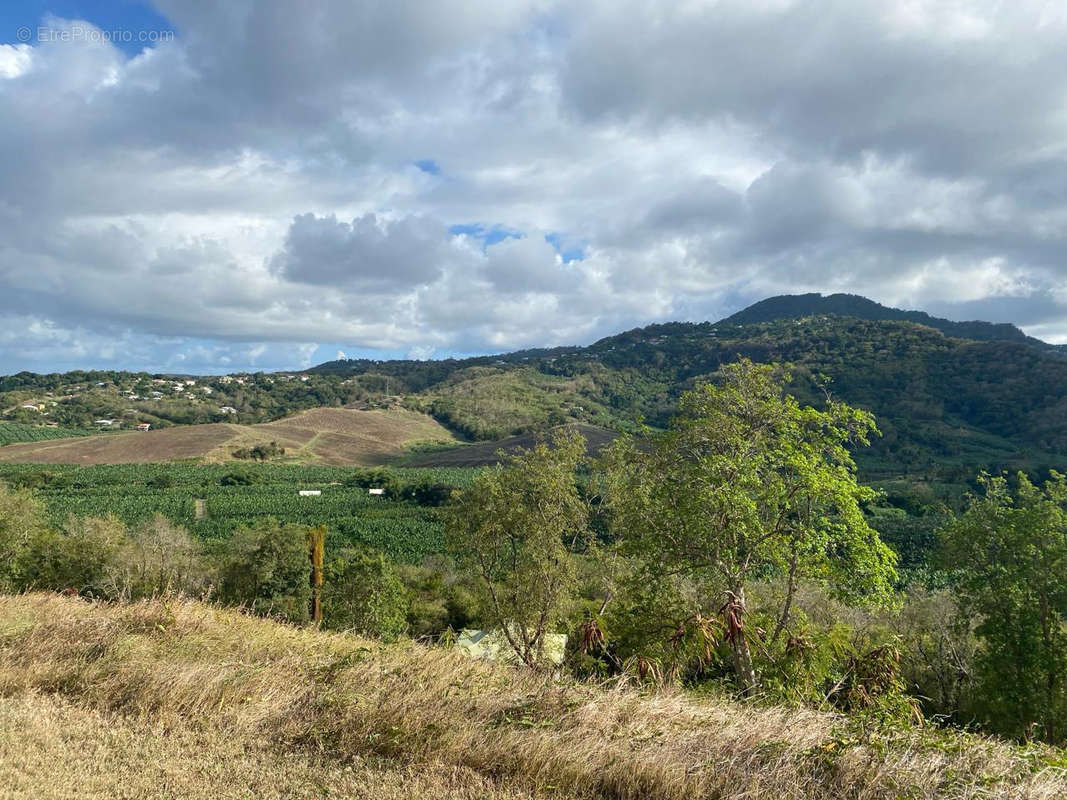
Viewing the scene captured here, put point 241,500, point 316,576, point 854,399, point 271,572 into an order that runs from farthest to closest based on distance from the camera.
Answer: point 854,399, point 241,500, point 271,572, point 316,576

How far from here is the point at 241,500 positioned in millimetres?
77250

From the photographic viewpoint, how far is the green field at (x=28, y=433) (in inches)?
4754

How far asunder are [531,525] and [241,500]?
7068cm

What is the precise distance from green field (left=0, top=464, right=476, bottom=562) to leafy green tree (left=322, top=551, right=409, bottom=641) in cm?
2339

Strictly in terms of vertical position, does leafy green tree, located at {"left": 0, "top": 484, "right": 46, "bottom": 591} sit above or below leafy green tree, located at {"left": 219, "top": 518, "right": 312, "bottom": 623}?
above

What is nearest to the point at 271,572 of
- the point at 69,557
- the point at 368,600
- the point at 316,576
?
the point at 316,576

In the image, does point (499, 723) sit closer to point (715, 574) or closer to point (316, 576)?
point (715, 574)

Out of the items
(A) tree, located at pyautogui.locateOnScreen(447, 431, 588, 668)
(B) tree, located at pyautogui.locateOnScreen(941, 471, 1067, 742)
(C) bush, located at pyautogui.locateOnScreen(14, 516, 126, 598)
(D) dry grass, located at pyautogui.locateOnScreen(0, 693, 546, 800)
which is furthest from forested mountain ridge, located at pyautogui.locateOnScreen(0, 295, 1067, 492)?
(D) dry grass, located at pyautogui.locateOnScreen(0, 693, 546, 800)

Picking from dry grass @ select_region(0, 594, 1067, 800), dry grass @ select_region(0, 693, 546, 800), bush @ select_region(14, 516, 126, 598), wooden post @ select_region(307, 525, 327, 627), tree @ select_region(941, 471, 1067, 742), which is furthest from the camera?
wooden post @ select_region(307, 525, 327, 627)

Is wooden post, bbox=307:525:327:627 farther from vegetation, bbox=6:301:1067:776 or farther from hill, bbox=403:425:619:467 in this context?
hill, bbox=403:425:619:467

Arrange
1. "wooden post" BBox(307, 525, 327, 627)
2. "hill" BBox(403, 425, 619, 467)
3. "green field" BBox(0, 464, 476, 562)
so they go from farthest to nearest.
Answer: "hill" BBox(403, 425, 619, 467) < "green field" BBox(0, 464, 476, 562) < "wooden post" BBox(307, 525, 327, 627)

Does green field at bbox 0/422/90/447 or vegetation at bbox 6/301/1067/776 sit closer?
vegetation at bbox 6/301/1067/776

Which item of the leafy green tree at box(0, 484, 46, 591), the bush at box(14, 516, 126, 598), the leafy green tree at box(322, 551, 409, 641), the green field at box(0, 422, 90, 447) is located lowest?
the leafy green tree at box(322, 551, 409, 641)

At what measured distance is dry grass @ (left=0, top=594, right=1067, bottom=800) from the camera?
462 cm
